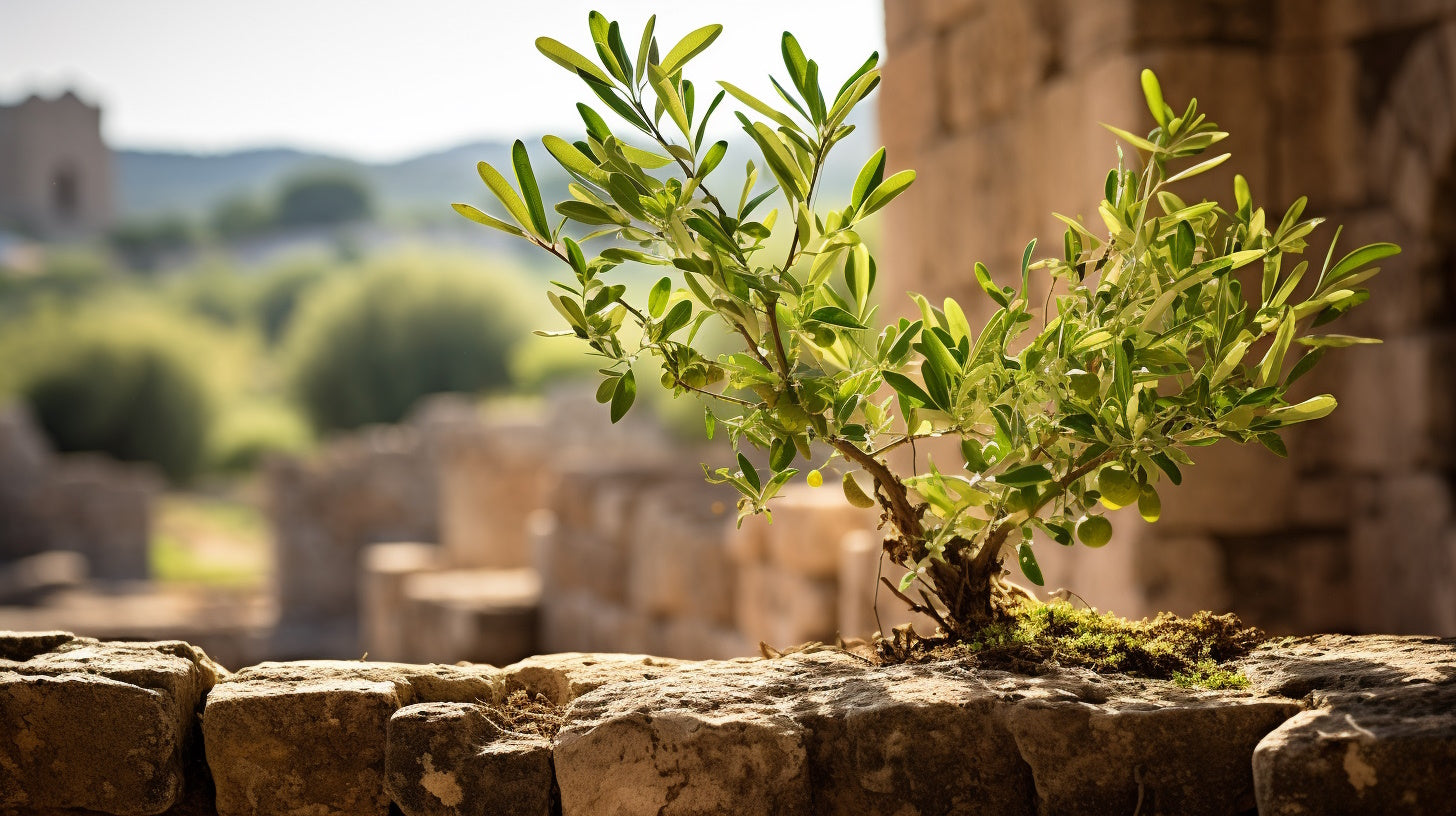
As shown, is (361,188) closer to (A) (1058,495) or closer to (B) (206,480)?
(B) (206,480)

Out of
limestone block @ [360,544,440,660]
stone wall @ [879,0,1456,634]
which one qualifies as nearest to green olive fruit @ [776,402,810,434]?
stone wall @ [879,0,1456,634]

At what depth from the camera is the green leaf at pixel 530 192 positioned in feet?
4.66

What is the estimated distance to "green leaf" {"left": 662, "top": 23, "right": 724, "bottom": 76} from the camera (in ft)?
4.62

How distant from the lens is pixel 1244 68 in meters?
3.88

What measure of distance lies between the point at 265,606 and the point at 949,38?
1483cm

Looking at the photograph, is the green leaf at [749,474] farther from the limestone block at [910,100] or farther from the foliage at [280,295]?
the foliage at [280,295]

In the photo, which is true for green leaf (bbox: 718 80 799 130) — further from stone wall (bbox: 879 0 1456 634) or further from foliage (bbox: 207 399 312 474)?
foliage (bbox: 207 399 312 474)

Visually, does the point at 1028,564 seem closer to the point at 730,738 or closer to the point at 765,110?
the point at 730,738

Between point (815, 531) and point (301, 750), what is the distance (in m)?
4.16

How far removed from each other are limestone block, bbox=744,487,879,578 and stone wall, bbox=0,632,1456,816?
392 cm

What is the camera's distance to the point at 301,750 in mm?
1552

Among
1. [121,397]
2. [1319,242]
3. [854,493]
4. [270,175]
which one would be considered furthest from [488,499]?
[270,175]

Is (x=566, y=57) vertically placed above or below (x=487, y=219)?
above

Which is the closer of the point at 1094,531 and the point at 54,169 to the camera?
the point at 1094,531
